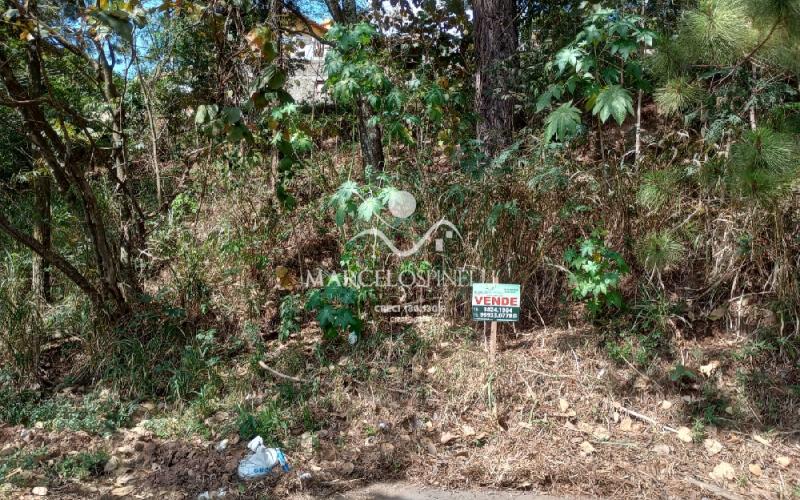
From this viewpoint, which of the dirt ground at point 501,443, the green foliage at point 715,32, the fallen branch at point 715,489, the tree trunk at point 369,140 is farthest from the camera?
the tree trunk at point 369,140

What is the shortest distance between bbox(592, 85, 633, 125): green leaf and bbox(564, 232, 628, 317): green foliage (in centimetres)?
90

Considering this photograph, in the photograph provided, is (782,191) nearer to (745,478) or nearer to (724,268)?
(724,268)

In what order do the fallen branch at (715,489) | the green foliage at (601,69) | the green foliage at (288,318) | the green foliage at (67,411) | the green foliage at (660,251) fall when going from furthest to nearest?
the green foliage at (288,318), the green foliage at (660,251), the green foliage at (67,411), the green foliage at (601,69), the fallen branch at (715,489)

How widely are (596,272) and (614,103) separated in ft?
3.67

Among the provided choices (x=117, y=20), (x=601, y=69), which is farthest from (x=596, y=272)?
(x=117, y=20)

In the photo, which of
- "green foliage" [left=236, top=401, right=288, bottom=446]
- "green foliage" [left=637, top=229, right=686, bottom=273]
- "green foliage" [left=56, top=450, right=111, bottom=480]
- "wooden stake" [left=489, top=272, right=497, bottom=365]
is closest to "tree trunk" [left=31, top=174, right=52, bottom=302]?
"green foliage" [left=56, top=450, right=111, bottom=480]

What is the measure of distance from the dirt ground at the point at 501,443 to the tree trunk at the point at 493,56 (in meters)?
2.08

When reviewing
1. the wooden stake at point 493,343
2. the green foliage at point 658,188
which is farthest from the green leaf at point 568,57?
the wooden stake at point 493,343

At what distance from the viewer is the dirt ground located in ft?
10.2

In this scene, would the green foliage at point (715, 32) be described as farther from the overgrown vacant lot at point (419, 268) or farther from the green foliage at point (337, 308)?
the green foliage at point (337, 308)

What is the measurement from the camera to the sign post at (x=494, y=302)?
3846mm

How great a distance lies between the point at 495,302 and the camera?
3867mm

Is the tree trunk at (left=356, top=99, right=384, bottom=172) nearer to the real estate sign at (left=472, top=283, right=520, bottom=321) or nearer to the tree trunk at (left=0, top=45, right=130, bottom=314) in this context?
the real estate sign at (left=472, top=283, right=520, bottom=321)

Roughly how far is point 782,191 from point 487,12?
9.33ft
